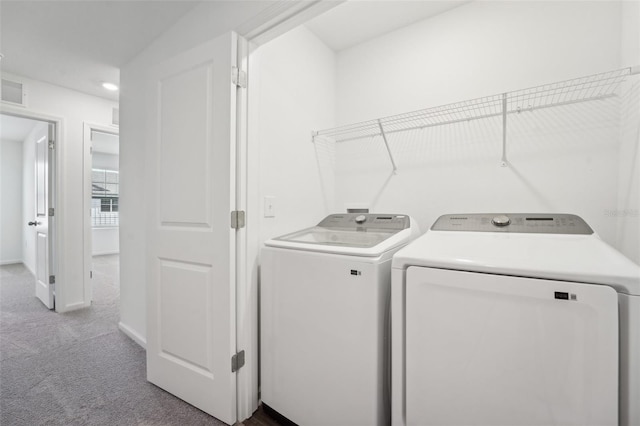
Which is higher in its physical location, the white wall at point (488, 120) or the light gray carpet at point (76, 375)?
the white wall at point (488, 120)

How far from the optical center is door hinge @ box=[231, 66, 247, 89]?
1.39 m

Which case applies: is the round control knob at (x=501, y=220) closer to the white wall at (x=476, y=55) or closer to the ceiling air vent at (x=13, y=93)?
the white wall at (x=476, y=55)

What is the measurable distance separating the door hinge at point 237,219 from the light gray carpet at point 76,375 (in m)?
1.04

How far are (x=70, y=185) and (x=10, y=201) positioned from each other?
13.1 ft

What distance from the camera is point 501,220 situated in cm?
141

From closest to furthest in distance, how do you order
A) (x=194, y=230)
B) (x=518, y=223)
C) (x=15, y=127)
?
(x=518, y=223) → (x=194, y=230) → (x=15, y=127)

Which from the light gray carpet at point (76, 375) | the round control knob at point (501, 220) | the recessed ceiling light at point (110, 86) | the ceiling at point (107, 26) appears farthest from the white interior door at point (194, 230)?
the recessed ceiling light at point (110, 86)

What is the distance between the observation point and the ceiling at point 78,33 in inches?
67.6

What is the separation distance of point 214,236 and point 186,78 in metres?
0.93

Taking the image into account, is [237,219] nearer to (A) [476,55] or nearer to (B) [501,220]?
(B) [501,220]

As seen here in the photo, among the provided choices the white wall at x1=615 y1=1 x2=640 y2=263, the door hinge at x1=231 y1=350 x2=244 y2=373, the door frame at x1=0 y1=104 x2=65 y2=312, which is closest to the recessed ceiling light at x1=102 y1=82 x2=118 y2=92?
the door frame at x1=0 y1=104 x2=65 y2=312

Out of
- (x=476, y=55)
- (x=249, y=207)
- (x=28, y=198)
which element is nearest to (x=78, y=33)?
(x=249, y=207)

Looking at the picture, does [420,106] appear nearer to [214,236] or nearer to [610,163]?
[610,163]

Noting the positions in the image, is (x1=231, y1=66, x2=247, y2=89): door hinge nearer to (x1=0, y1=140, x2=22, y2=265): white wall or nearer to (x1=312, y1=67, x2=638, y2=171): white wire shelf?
(x1=312, y1=67, x2=638, y2=171): white wire shelf
